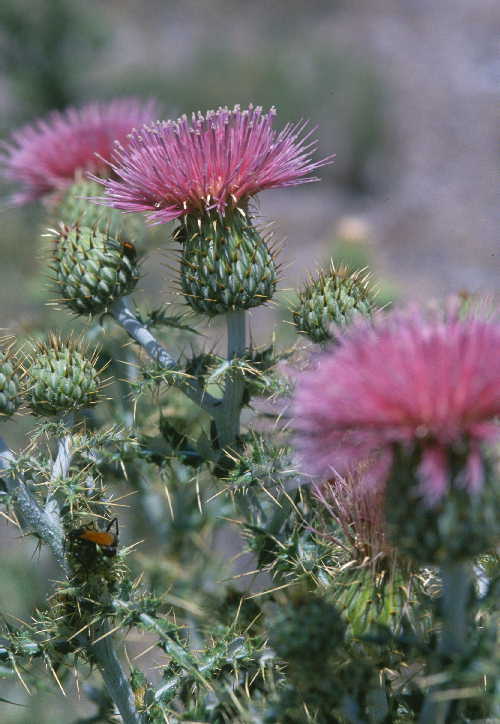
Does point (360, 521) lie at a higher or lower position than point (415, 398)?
lower

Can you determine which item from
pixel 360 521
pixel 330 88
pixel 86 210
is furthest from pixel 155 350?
pixel 330 88

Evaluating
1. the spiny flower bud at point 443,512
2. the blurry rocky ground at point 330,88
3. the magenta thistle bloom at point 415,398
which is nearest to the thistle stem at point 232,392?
the magenta thistle bloom at point 415,398

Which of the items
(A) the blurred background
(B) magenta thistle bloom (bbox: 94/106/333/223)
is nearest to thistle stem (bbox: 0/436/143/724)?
(B) magenta thistle bloom (bbox: 94/106/333/223)

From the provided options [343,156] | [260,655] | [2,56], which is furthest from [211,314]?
[343,156]

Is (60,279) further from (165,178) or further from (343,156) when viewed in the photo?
(343,156)

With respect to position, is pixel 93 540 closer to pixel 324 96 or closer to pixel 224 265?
pixel 224 265
